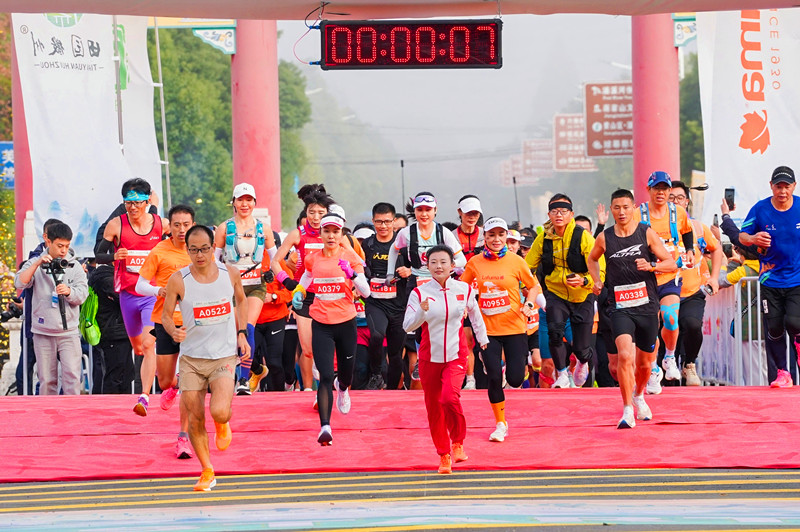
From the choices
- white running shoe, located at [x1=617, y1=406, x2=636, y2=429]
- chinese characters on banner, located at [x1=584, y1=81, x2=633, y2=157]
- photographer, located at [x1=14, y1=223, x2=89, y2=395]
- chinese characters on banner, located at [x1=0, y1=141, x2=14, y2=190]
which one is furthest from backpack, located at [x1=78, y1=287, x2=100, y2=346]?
chinese characters on banner, located at [x1=584, y1=81, x2=633, y2=157]

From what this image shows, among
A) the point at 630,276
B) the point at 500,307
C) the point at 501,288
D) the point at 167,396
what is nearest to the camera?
the point at 167,396

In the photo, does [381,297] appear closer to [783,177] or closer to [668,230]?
[668,230]

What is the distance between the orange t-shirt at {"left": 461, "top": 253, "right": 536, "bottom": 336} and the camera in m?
11.6

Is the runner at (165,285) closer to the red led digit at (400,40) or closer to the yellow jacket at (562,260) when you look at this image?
the red led digit at (400,40)

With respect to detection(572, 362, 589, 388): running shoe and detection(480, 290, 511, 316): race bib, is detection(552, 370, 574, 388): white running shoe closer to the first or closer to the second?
detection(572, 362, 589, 388): running shoe

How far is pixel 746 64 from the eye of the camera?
1630cm

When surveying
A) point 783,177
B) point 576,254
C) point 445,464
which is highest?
point 783,177

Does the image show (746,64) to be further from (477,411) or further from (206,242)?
(206,242)

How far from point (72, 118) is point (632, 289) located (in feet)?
24.3

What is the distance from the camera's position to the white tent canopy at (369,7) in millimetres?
11047

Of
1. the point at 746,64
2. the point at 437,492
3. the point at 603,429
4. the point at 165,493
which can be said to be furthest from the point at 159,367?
the point at 746,64

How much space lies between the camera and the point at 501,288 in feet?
39.1

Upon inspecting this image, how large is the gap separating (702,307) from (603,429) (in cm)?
284

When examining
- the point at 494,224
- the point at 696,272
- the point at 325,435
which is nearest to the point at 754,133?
the point at 696,272
